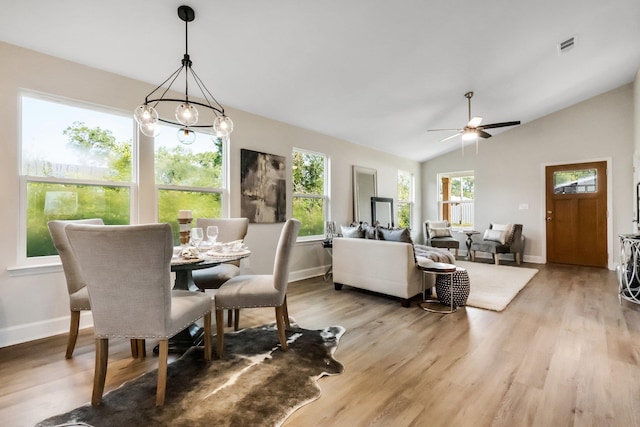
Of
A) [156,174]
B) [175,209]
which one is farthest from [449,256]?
[156,174]

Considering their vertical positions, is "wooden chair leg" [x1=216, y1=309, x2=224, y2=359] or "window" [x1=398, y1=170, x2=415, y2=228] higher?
"window" [x1=398, y1=170, x2=415, y2=228]

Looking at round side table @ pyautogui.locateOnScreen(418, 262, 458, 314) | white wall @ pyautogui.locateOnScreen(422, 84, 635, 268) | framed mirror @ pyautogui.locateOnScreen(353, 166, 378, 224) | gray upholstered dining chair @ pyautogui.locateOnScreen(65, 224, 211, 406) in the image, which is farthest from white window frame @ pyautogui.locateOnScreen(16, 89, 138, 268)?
white wall @ pyautogui.locateOnScreen(422, 84, 635, 268)

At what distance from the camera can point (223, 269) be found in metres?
3.06

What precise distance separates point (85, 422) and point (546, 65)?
6122 millimetres

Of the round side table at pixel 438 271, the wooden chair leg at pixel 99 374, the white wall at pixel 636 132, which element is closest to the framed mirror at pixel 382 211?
the round side table at pixel 438 271

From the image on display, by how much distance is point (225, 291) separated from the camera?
233cm

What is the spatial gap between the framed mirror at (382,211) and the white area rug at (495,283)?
1.80 metres

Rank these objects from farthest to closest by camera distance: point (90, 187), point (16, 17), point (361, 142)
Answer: point (361, 142) < point (90, 187) < point (16, 17)

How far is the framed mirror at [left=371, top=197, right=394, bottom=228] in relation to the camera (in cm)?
640

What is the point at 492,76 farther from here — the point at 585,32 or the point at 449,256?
the point at 449,256

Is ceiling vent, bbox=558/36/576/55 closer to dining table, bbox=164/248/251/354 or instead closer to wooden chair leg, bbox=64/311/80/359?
dining table, bbox=164/248/251/354

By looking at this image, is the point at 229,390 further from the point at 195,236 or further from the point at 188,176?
the point at 188,176

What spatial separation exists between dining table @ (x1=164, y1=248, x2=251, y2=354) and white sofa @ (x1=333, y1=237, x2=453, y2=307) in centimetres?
179

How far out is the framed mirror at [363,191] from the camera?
596 cm
